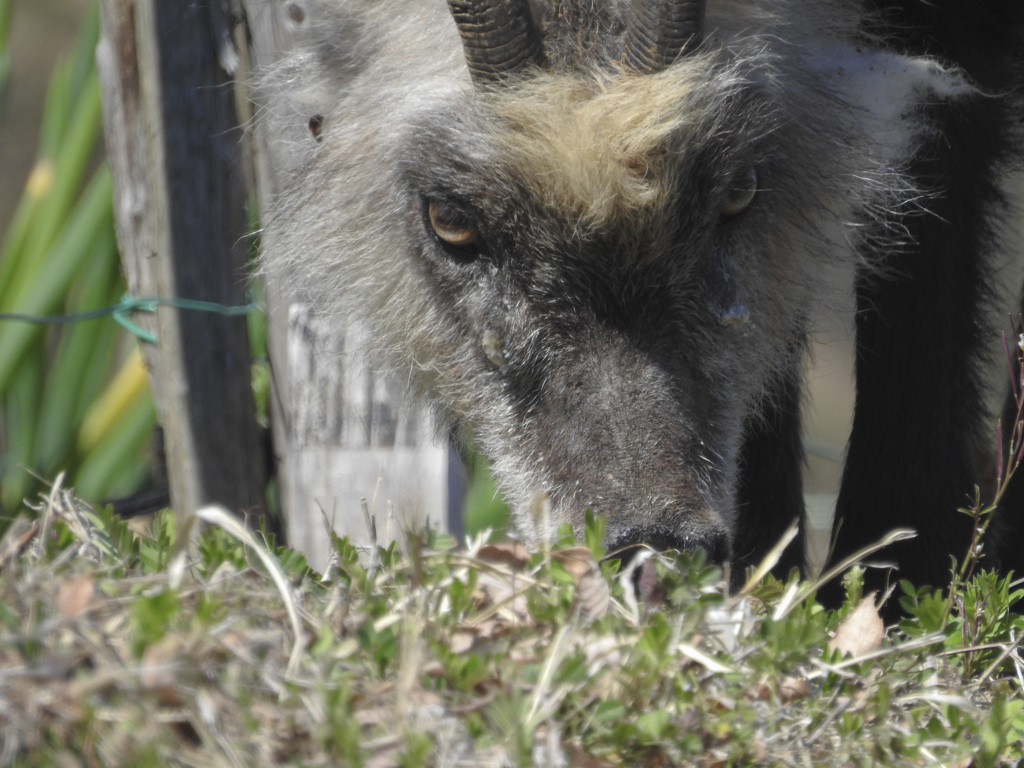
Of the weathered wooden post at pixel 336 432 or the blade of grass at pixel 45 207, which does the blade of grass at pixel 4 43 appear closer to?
the blade of grass at pixel 45 207

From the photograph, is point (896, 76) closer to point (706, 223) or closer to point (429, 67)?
point (706, 223)

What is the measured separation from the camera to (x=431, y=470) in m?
3.63

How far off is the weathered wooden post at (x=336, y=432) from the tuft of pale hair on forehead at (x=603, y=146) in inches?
47.9

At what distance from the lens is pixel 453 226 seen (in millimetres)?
2582

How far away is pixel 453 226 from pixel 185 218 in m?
1.22

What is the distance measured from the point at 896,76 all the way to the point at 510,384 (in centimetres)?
146

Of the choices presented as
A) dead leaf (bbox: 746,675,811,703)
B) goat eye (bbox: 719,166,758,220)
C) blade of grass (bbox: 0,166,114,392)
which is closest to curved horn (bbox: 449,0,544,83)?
goat eye (bbox: 719,166,758,220)

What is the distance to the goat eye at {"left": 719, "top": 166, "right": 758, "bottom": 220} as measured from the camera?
2592mm

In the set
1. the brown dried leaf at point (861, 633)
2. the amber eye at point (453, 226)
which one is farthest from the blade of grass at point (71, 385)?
the brown dried leaf at point (861, 633)

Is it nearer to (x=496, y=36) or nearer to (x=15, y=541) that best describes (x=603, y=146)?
(x=496, y=36)

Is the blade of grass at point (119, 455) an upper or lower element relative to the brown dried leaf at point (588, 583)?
lower

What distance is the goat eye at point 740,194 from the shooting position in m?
2.59

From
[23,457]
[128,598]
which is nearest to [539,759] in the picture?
[128,598]

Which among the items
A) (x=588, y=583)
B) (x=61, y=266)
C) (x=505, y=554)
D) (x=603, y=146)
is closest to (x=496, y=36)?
(x=603, y=146)
